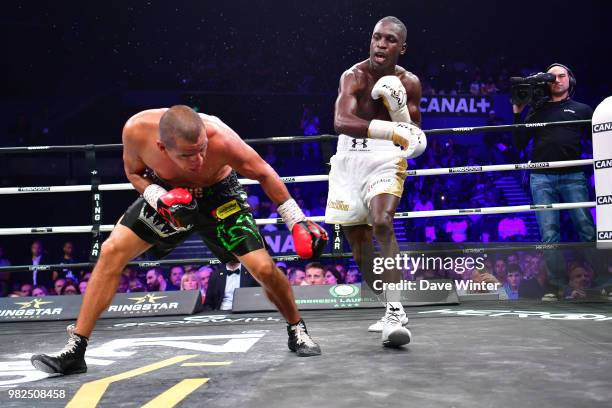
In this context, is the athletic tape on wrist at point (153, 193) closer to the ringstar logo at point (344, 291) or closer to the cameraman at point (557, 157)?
the ringstar logo at point (344, 291)

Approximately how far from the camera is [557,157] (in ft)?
13.9

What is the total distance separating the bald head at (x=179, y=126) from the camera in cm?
206

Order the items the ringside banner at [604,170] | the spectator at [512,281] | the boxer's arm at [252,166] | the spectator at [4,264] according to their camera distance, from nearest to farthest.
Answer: the boxer's arm at [252,166] < the ringside banner at [604,170] < the spectator at [512,281] < the spectator at [4,264]

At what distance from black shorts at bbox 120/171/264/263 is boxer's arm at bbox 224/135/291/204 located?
7.8 inches

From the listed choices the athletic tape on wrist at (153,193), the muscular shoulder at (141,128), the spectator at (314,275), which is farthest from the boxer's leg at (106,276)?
the spectator at (314,275)

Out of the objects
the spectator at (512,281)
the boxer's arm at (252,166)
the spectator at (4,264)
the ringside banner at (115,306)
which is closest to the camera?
the boxer's arm at (252,166)

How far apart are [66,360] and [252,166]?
884 millimetres

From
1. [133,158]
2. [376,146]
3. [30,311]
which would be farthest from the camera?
[30,311]

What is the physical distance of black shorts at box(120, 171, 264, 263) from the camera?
240 centimetres

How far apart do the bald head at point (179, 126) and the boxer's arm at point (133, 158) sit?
25 cm

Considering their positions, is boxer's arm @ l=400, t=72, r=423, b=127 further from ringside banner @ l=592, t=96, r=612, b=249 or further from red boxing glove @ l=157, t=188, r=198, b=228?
red boxing glove @ l=157, t=188, r=198, b=228

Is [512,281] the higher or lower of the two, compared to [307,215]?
lower

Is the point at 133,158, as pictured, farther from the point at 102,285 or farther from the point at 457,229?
the point at 457,229

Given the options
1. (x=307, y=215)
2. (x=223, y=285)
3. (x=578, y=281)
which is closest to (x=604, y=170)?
(x=578, y=281)
